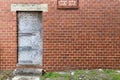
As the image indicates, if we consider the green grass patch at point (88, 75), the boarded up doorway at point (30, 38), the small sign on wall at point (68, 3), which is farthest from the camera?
the boarded up doorway at point (30, 38)

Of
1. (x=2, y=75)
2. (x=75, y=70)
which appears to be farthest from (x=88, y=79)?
(x=2, y=75)

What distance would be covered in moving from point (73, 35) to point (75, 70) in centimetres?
116

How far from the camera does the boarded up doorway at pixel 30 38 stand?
10.9 metres

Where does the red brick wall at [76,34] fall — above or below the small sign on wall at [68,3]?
below

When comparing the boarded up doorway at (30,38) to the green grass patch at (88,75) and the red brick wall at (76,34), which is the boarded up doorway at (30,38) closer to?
the red brick wall at (76,34)

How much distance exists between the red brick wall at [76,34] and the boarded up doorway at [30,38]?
27 cm

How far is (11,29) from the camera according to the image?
10711 millimetres

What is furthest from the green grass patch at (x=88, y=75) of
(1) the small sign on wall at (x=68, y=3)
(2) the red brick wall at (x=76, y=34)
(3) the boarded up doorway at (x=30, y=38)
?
(1) the small sign on wall at (x=68, y=3)

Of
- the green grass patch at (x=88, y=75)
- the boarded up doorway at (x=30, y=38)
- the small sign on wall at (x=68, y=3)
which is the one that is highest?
the small sign on wall at (x=68, y=3)

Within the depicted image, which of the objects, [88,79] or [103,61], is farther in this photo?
[103,61]

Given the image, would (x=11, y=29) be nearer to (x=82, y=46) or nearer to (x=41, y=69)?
(x=41, y=69)

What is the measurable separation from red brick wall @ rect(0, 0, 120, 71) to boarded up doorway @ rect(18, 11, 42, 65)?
271 mm

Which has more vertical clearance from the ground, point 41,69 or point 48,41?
point 48,41

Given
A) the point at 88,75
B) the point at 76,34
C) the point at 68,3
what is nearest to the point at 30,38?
the point at 76,34
